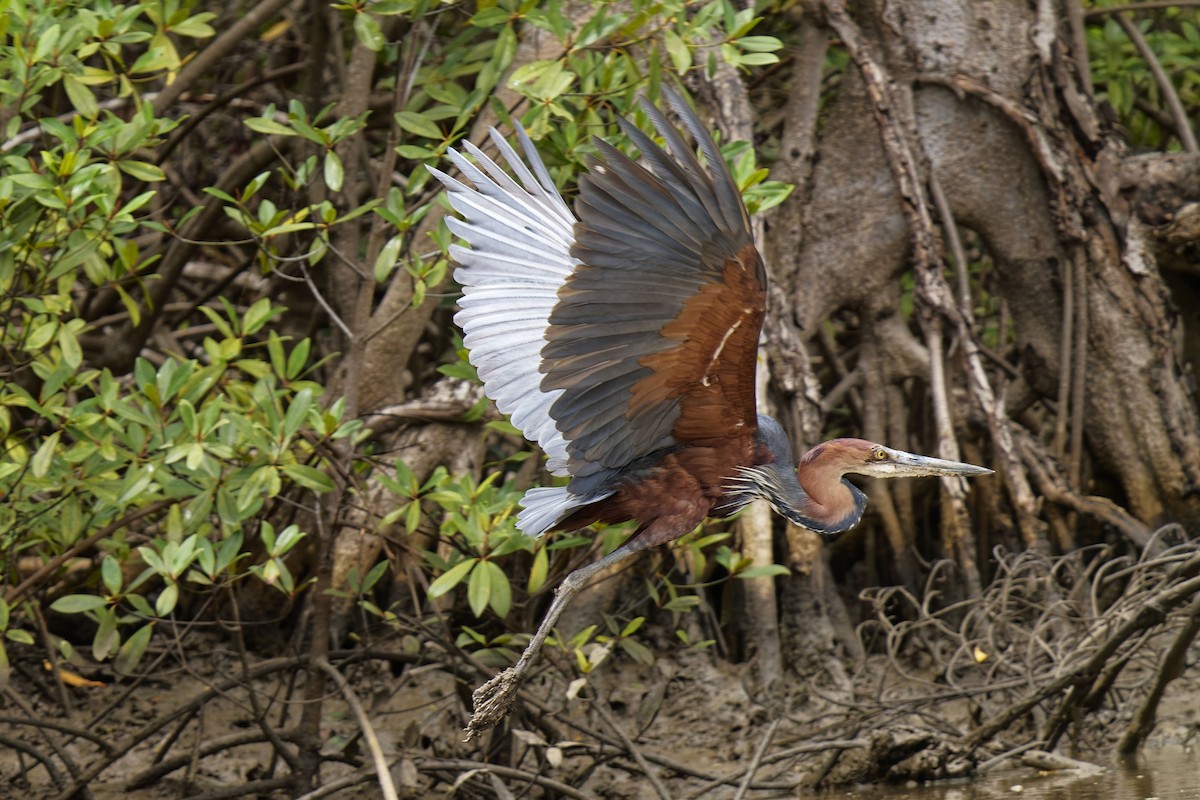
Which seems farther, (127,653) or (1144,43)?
(1144,43)

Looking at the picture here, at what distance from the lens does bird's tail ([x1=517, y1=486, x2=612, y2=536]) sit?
338cm

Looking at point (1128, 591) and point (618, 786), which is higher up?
point (1128, 591)

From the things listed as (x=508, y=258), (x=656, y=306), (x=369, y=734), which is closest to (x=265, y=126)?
(x=508, y=258)

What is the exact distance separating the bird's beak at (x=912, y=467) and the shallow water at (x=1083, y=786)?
888mm

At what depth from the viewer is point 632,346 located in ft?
9.89

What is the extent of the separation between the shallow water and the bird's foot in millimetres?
1341

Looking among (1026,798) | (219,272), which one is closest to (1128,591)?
(1026,798)

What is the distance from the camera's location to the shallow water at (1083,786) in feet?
12.1

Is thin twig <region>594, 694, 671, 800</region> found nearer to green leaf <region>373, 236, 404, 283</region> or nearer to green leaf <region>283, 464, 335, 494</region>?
green leaf <region>283, 464, 335, 494</region>

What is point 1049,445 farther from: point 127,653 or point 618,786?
point 127,653

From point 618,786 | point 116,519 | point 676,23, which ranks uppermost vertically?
point 676,23

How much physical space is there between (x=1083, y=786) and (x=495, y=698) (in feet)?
5.61

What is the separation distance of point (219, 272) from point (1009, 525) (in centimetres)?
342

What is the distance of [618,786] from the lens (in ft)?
14.4
